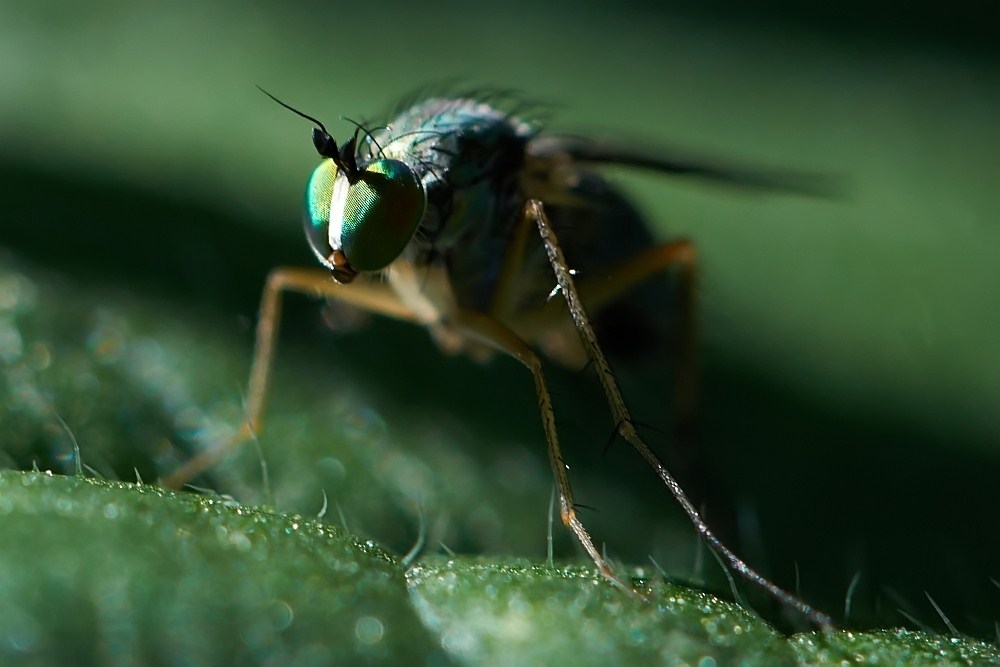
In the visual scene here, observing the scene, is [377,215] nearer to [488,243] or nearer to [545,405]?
[488,243]

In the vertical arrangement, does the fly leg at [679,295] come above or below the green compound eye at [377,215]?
below

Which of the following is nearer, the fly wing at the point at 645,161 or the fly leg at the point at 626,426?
the fly leg at the point at 626,426

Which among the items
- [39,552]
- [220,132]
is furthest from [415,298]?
[220,132]

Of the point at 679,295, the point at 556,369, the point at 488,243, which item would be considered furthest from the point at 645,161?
the point at 556,369

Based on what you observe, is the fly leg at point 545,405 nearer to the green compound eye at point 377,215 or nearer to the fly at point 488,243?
the fly at point 488,243

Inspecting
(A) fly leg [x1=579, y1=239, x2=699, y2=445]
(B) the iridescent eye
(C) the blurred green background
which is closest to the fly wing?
(A) fly leg [x1=579, y1=239, x2=699, y2=445]

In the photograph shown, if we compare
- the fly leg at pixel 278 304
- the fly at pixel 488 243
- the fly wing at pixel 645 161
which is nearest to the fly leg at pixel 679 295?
the fly at pixel 488 243

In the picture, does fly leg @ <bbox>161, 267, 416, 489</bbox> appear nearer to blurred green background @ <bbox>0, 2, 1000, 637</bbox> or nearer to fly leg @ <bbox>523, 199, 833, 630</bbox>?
blurred green background @ <bbox>0, 2, 1000, 637</bbox>
